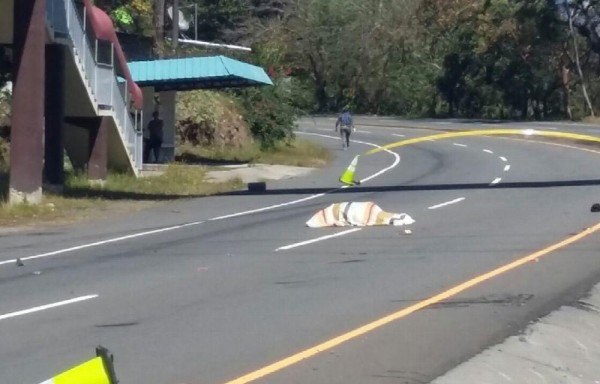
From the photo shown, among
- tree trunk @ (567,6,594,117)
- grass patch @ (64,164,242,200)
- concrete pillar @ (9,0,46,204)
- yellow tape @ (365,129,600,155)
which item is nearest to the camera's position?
concrete pillar @ (9,0,46,204)

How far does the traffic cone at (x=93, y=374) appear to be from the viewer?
5.27 metres

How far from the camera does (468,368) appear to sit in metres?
9.01

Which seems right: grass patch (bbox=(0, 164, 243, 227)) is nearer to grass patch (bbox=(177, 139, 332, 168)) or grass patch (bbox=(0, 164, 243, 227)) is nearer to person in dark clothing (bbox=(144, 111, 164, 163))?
person in dark clothing (bbox=(144, 111, 164, 163))

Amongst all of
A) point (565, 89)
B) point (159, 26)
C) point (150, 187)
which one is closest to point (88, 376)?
point (150, 187)

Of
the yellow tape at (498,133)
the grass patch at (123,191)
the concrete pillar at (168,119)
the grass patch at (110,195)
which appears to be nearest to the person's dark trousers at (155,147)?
the concrete pillar at (168,119)

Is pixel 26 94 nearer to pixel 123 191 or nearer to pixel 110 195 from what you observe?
pixel 110 195

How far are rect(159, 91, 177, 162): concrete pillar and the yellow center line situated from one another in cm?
2358

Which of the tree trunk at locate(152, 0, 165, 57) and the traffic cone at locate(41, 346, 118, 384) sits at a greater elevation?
the tree trunk at locate(152, 0, 165, 57)

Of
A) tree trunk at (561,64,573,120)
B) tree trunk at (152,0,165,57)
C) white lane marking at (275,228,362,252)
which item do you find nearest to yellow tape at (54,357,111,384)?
white lane marking at (275,228,362,252)

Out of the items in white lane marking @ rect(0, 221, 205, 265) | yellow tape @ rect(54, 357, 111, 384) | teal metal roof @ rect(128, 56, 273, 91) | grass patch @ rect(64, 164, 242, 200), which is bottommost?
grass patch @ rect(64, 164, 242, 200)

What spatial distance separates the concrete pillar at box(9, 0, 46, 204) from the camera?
24344mm

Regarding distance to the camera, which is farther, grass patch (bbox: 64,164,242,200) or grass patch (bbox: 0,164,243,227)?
grass patch (bbox: 64,164,242,200)

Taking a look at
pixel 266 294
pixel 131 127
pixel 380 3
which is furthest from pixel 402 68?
pixel 266 294

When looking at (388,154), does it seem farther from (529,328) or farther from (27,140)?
(529,328)
